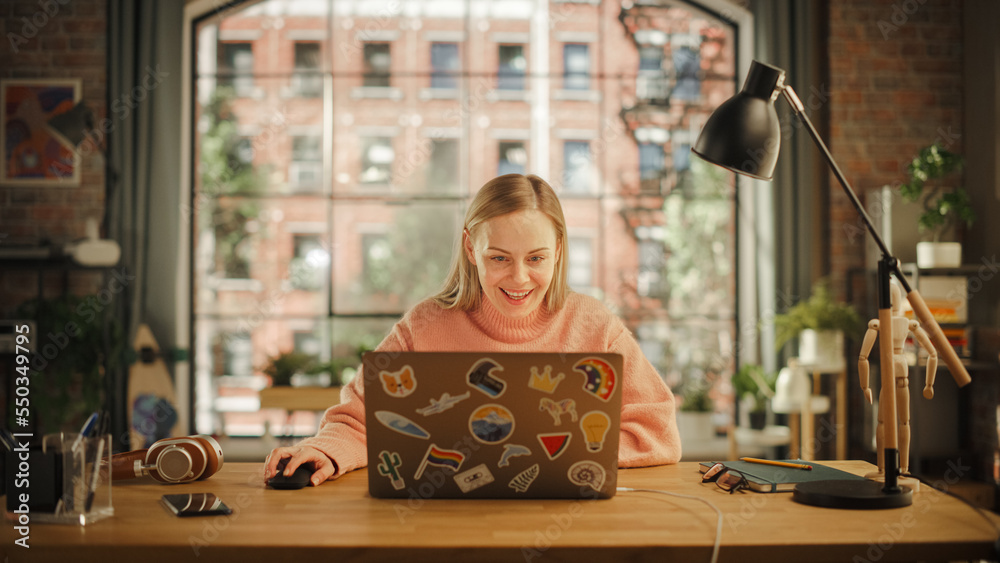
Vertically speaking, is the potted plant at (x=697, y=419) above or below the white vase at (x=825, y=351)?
below

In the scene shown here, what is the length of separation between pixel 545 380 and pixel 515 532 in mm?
222

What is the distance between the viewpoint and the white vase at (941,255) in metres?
3.48

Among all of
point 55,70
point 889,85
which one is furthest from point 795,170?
point 55,70

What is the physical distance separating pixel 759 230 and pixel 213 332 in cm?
312

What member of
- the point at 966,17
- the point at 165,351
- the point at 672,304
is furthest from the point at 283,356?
the point at 966,17

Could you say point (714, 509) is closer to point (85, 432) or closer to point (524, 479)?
point (524, 479)

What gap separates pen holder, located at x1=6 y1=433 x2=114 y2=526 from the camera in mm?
1136

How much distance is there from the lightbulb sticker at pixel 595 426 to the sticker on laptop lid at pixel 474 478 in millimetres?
168

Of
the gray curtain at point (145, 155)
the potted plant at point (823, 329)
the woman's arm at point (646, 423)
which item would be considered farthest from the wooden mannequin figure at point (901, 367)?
the gray curtain at point (145, 155)

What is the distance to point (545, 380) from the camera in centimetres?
113

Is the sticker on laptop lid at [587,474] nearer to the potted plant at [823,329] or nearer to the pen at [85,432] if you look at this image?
the pen at [85,432]

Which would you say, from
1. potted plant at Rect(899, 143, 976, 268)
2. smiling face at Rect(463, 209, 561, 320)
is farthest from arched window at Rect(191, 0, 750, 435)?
smiling face at Rect(463, 209, 561, 320)

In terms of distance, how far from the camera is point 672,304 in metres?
4.30

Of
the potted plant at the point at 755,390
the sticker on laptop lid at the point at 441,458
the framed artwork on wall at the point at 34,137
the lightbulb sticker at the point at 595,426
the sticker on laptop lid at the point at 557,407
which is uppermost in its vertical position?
the framed artwork on wall at the point at 34,137
